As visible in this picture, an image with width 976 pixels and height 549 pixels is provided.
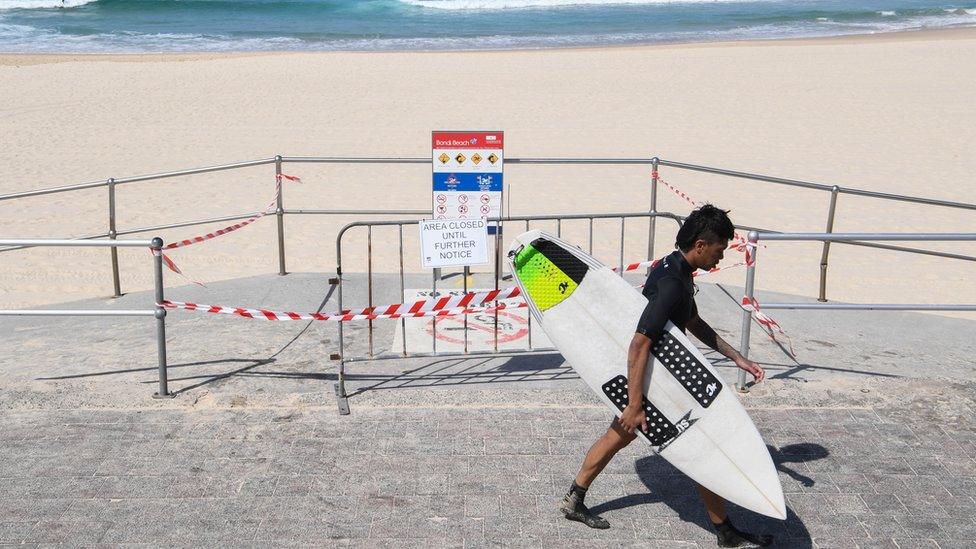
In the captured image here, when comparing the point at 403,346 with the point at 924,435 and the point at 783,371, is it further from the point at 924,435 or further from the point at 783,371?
the point at 924,435

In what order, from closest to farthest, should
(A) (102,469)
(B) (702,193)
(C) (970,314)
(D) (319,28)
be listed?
(A) (102,469) < (C) (970,314) < (B) (702,193) < (D) (319,28)

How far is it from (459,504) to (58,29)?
Result: 1866 inches

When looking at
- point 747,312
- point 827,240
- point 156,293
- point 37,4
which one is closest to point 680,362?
point 747,312

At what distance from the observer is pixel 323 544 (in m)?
5.09

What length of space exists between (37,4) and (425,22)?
23713 mm

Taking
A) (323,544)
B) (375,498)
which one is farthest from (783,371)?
(323,544)

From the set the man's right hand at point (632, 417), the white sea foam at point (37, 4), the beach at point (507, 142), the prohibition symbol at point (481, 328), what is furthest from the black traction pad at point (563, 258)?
the white sea foam at point (37, 4)

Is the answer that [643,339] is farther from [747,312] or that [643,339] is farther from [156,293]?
[156,293]

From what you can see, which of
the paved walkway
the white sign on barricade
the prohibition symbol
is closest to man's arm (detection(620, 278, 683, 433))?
the paved walkway

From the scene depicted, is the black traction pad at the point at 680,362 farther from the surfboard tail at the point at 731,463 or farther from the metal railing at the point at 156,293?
the metal railing at the point at 156,293

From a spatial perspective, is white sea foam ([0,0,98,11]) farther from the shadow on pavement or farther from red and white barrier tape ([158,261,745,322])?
the shadow on pavement

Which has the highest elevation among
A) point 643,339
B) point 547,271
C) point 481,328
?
point 547,271

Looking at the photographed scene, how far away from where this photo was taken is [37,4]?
A: 56.3 meters

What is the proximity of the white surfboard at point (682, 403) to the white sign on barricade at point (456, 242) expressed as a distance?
2499mm
